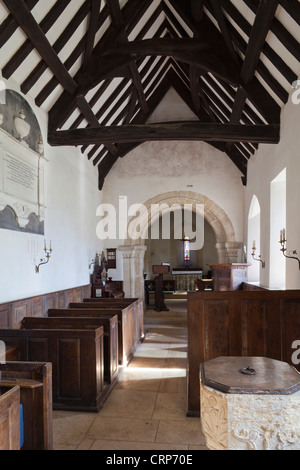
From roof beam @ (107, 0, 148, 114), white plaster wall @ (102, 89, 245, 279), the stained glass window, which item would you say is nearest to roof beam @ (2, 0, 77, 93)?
roof beam @ (107, 0, 148, 114)

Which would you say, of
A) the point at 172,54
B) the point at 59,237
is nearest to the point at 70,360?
the point at 59,237

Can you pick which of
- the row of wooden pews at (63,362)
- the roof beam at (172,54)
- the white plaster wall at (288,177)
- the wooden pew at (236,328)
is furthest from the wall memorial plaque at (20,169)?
the white plaster wall at (288,177)

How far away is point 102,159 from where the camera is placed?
30.8ft

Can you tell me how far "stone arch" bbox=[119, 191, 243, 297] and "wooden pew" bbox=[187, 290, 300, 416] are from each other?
624cm

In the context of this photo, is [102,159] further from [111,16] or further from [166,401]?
[166,401]

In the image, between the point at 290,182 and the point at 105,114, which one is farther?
the point at 105,114

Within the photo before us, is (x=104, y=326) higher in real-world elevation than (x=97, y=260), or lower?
lower

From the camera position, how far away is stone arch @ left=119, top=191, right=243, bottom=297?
9.71 meters

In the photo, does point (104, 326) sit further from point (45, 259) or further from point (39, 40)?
point (39, 40)

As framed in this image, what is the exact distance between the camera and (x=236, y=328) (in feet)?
11.5

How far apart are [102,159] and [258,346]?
7.04 m

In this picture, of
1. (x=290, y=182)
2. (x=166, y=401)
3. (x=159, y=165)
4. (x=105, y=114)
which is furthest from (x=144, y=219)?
(x=166, y=401)

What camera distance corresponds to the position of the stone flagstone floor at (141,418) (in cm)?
295

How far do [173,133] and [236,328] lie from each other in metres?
3.52
